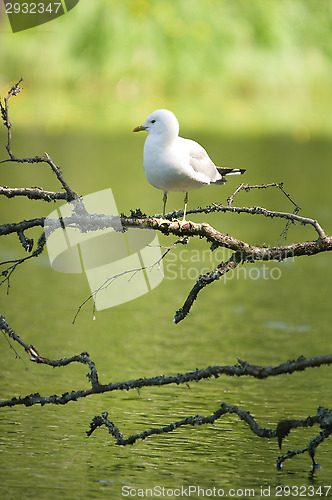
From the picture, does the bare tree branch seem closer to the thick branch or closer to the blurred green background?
the thick branch

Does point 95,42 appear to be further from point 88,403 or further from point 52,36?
point 88,403

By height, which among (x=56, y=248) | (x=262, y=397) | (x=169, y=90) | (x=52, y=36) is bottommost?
Answer: (x=262, y=397)

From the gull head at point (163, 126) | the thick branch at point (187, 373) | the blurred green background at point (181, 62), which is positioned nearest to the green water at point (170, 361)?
the thick branch at point (187, 373)

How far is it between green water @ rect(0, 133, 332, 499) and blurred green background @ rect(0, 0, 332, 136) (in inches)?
421

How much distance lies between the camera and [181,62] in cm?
2802

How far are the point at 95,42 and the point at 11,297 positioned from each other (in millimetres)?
18515

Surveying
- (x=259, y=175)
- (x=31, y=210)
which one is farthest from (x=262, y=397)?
(x=259, y=175)

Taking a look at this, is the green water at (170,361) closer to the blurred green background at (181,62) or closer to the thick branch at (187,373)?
the thick branch at (187,373)

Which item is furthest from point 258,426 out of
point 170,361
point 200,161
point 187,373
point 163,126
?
point 170,361

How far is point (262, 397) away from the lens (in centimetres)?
684

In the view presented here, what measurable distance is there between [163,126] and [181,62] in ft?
77.2

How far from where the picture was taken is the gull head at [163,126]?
4.91 metres

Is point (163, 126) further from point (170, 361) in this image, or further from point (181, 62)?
point (181, 62)

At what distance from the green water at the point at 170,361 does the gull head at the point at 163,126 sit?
5.57 ft
